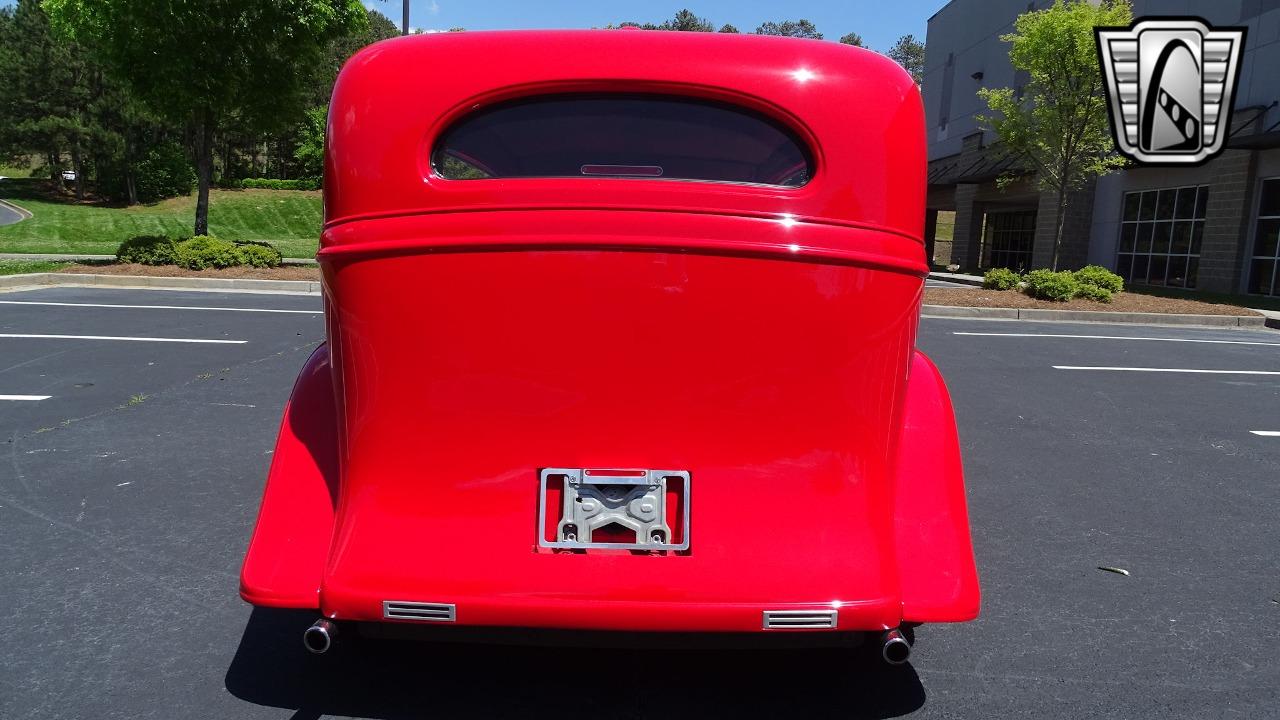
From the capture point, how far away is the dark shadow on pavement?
244 cm

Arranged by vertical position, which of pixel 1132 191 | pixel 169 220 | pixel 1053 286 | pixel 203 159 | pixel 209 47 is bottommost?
pixel 1053 286

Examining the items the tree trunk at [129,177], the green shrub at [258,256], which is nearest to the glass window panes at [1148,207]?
the green shrub at [258,256]

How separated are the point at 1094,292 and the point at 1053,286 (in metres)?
0.75

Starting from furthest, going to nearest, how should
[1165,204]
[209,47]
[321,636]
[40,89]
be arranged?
[40,89]
[1165,204]
[209,47]
[321,636]

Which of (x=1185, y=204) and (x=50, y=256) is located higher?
(x=1185, y=204)

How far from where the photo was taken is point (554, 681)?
8.48 feet

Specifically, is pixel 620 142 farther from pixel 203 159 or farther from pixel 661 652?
pixel 203 159

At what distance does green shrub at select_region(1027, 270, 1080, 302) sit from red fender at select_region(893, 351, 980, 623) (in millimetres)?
14117

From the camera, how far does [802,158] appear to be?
7.24 feet

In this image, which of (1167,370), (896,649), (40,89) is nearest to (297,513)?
(896,649)

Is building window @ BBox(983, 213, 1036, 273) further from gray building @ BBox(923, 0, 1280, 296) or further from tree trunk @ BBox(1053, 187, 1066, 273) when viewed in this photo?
tree trunk @ BBox(1053, 187, 1066, 273)

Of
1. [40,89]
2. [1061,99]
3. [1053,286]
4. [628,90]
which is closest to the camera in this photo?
[628,90]

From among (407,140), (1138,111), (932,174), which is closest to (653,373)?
(407,140)

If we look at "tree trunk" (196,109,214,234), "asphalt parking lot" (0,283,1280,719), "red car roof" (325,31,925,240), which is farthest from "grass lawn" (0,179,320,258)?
"red car roof" (325,31,925,240)
